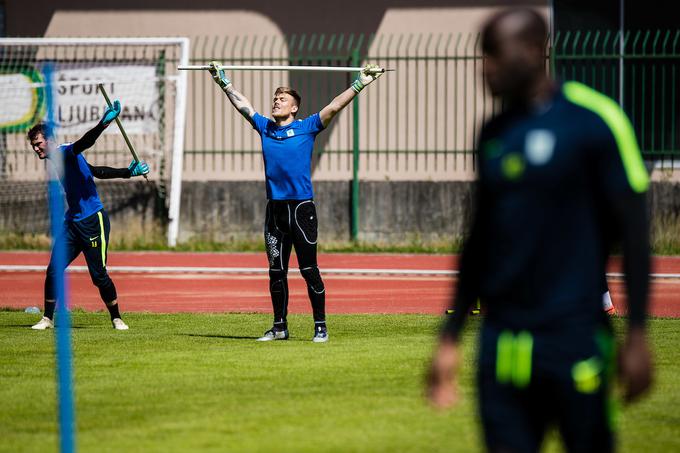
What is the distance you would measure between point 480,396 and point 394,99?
2013 cm

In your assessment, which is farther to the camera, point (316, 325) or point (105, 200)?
point (105, 200)

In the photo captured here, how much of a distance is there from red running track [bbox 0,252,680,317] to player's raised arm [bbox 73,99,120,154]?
3056 mm

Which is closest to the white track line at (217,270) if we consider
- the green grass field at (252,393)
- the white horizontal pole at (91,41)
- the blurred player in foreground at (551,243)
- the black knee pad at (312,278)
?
the white horizontal pole at (91,41)

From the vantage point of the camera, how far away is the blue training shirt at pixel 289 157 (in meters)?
11.2

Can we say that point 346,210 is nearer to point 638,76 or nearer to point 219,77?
point 638,76

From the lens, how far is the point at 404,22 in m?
24.9

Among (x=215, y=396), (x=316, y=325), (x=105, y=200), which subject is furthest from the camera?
(x=105, y=200)

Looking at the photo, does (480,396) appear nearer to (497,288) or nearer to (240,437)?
(497,288)

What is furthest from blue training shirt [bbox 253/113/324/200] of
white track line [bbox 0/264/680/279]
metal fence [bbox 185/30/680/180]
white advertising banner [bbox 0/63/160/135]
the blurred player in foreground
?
white advertising banner [bbox 0/63/160/135]

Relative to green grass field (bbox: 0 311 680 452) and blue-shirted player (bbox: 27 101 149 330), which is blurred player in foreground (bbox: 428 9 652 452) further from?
blue-shirted player (bbox: 27 101 149 330)

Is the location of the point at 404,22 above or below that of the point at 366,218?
above

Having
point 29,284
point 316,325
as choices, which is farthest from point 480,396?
point 29,284

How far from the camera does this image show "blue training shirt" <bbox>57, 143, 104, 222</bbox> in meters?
12.0

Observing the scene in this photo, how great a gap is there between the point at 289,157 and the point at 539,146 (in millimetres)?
7273
